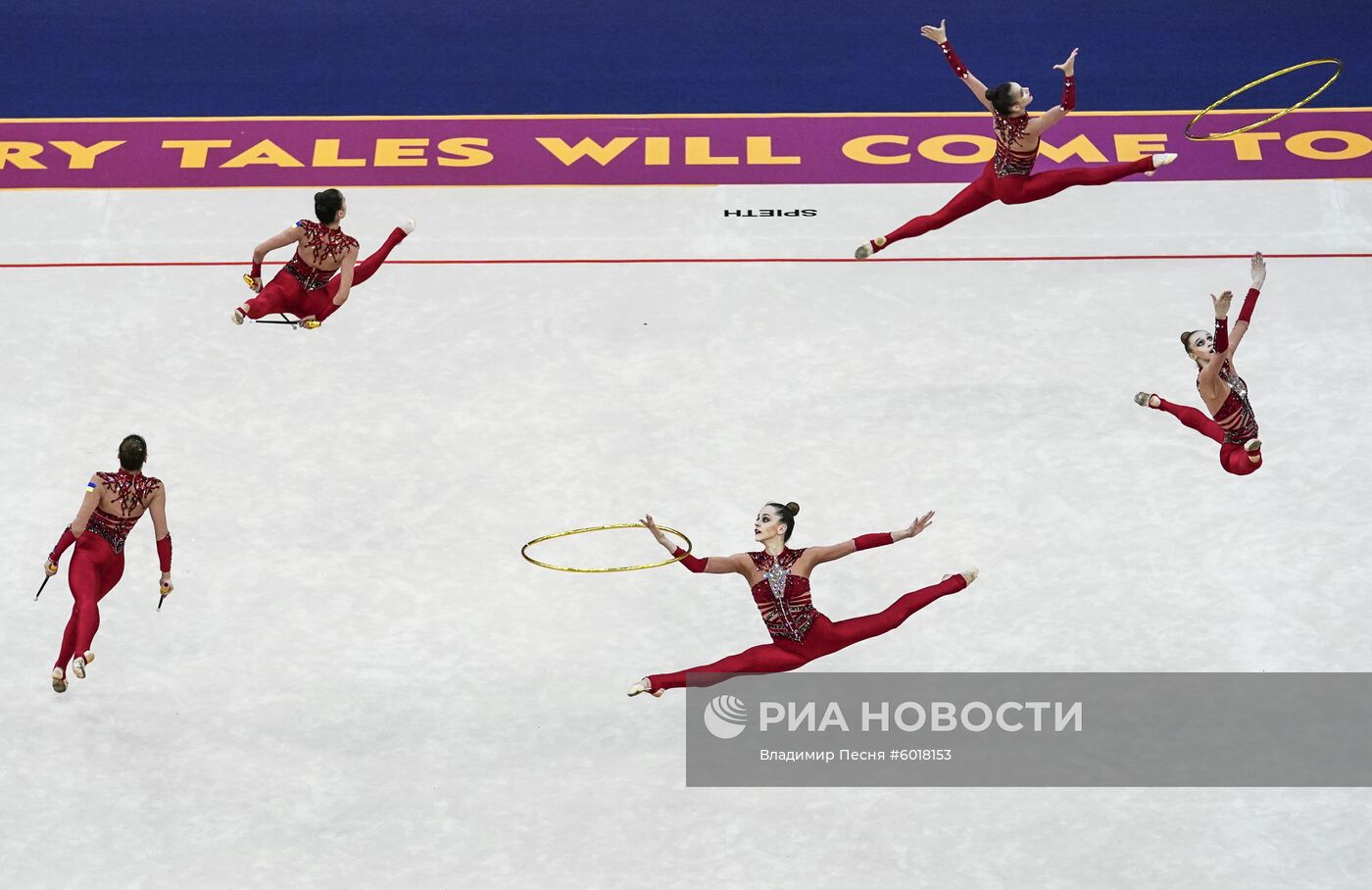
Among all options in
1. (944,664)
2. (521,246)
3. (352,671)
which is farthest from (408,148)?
(944,664)

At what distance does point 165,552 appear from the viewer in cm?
1175

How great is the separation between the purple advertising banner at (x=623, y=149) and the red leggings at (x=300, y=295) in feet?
8.38

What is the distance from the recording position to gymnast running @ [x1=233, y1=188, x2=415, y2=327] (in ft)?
41.6

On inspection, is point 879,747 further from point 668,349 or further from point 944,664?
point 668,349

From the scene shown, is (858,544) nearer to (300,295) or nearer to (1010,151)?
(1010,151)

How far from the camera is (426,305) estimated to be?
14516mm

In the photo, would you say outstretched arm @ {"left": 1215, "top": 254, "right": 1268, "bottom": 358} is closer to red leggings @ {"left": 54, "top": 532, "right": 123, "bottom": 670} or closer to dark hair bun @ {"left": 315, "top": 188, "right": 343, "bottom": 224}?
dark hair bun @ {"left": 315, "top": 188, "right": 343, "bottom": 224}

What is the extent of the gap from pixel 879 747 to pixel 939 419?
2.68 metres

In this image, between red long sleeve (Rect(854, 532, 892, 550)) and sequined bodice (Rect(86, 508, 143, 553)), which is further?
sequined bodice (Rect(86, 508, 143, 553))
